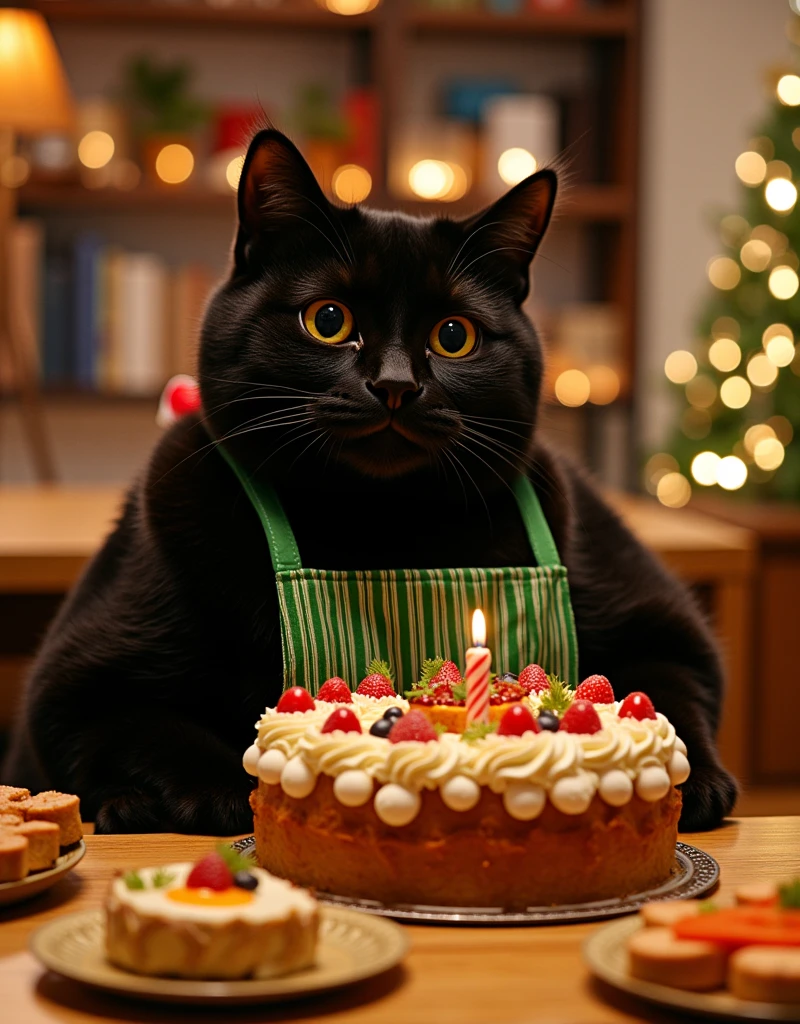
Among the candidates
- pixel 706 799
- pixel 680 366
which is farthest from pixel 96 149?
pixel 706 799

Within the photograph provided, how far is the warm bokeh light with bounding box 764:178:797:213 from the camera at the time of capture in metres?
3.96

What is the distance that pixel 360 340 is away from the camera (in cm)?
106

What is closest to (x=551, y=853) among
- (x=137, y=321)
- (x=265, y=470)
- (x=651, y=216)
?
(x=265, y=470)

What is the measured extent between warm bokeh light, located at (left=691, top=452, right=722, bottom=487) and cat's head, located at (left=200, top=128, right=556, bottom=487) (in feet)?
10.1

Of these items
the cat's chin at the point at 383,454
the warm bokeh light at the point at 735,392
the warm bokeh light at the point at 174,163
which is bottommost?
the cat's chin at the point at 383,454

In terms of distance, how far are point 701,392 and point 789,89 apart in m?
0.95

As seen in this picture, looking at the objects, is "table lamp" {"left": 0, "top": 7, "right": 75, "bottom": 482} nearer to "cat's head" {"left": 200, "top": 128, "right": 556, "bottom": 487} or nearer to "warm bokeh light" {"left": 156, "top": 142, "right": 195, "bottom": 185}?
"warm bokeh light" {"left": 156, "top": 142, "right": 195, "bottom": 185}

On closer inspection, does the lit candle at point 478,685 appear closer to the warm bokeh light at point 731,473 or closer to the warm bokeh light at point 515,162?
the warm bokeh light at point 731,473

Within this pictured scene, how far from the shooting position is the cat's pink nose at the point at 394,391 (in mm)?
1003

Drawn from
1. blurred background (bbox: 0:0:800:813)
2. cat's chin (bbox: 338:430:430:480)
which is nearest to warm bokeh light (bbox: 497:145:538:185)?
blurred background (bbox: 0:0:800:813)

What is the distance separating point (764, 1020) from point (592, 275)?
4333mm

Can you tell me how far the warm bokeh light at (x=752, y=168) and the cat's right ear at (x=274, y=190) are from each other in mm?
3266

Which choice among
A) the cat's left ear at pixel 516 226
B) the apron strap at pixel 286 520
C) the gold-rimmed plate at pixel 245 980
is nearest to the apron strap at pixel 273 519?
the apron strap at pixel 286 520

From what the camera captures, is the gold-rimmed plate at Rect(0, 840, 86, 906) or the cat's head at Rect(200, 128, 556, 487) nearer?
the gold-rimmed plate at Rect(0, 840, 86, 906)
